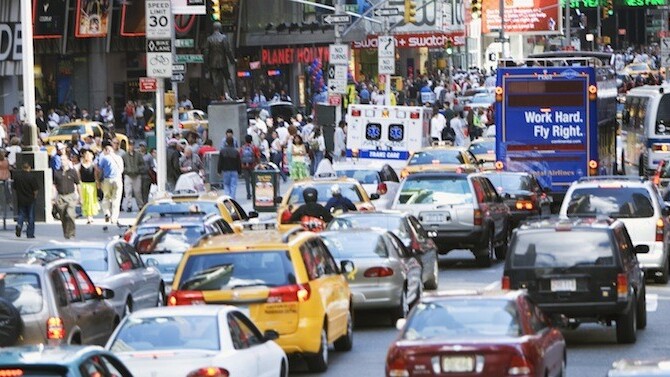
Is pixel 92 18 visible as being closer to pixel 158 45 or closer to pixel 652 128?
pixel 652 128

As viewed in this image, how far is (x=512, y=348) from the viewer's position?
48.1 feet

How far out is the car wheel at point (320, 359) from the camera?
18594mm

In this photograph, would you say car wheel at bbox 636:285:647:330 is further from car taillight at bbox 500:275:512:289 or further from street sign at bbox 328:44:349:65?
street sign at bbox 328:44:349:65

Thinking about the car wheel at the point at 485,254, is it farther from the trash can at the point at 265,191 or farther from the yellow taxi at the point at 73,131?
the yellow taxi at the point at 73,131

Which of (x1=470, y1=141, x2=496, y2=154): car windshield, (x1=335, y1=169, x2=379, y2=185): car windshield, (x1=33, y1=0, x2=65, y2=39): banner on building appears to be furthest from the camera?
(x1=33, y1=0, x2=65, y2=39): banner on building

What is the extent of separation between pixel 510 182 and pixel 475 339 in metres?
21.8

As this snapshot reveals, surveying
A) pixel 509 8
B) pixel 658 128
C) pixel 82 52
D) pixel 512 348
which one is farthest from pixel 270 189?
pixel 509 8

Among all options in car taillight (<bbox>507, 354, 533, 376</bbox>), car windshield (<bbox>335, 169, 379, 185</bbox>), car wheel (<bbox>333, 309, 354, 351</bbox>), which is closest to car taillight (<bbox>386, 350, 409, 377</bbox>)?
car taillight (<bbox>507, 354, 533, 376</bbox>)

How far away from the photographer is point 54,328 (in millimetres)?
17641

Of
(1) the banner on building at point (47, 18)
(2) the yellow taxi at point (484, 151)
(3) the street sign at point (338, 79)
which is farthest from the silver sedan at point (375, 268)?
(1) the banner on building at point (47, 18)

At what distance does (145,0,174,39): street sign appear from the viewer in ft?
116

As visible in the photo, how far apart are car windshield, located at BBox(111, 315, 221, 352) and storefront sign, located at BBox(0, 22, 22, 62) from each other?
174 ft

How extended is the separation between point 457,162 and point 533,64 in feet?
9.99

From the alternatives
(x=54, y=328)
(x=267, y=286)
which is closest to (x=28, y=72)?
(x=267, y=286)
